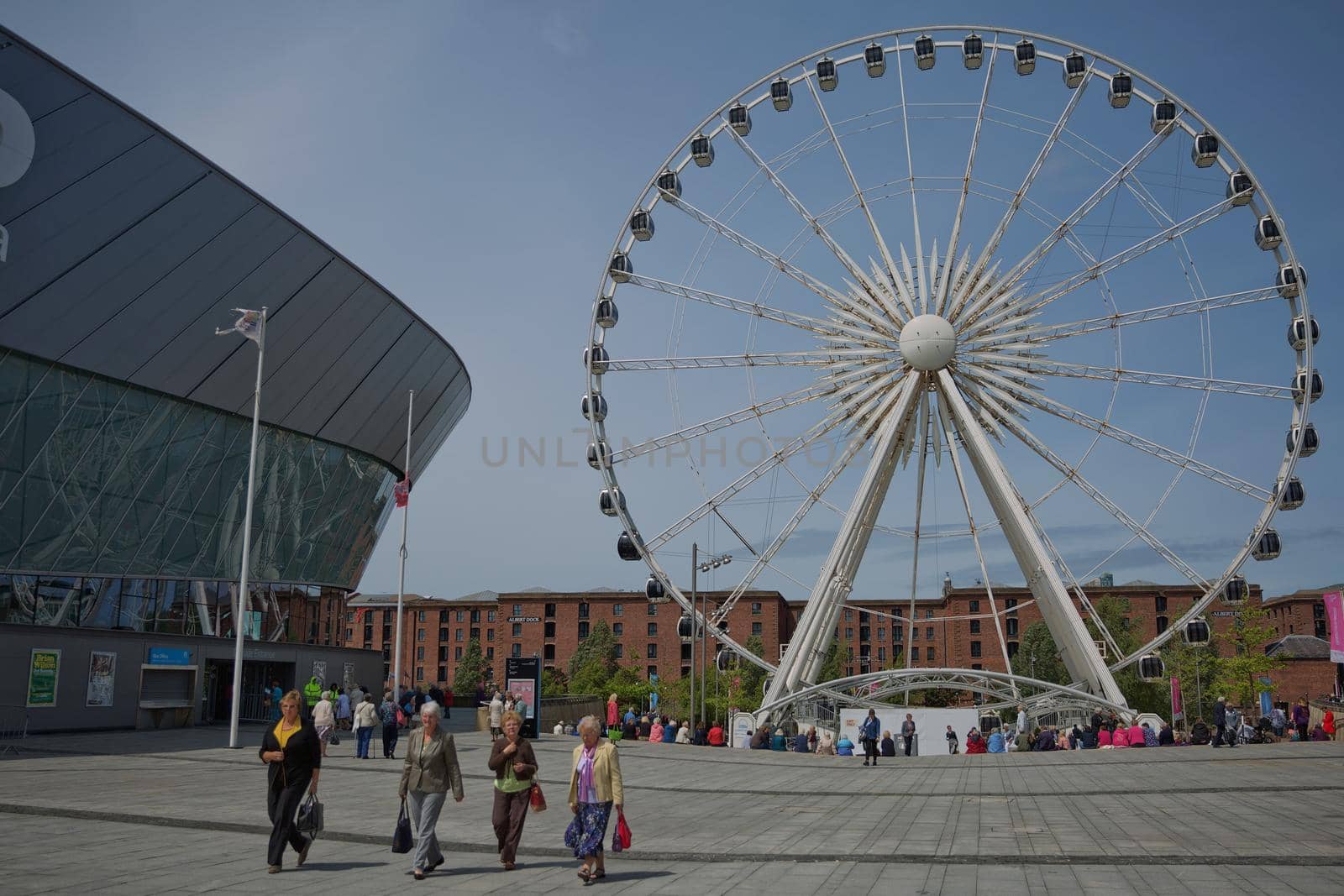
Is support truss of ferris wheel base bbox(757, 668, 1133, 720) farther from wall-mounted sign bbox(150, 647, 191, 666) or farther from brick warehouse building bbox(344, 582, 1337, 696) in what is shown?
brick warehouse building bbox(344, 582, 1337, 696)

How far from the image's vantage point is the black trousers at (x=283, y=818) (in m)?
10.9

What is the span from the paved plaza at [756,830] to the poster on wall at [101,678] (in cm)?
627

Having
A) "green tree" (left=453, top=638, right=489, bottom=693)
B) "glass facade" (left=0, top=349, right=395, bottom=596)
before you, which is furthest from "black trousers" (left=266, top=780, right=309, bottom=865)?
"green tree" (left=453, top=638, right=489, bottom=693)

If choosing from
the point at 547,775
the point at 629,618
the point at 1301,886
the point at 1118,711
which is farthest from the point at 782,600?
the point at 1301,886

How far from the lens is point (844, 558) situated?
36.2 m

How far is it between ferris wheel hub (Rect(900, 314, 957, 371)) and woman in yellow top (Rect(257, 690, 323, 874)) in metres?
26.9

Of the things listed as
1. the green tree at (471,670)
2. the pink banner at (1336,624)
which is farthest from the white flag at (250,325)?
the green tree at (471,670)

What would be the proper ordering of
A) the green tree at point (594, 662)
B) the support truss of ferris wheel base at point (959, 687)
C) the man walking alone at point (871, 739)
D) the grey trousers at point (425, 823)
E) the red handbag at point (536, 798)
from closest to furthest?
the grey trousers at point (425, 823), the red handbag at point (536, 798), the man walking alone at point (871, 739), the support truss of ferris wheel base at point (959, 687), the green tree at point (594, 662)

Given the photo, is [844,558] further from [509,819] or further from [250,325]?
[509,819]

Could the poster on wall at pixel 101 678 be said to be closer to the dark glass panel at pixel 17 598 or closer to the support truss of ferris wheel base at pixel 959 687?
the dark glass panel at pixel 17 598

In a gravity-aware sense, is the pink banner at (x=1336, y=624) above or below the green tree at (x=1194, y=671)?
above

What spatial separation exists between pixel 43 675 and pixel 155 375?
1101cm

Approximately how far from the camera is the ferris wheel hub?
1383 inches

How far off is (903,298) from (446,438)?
3269 centimetres
